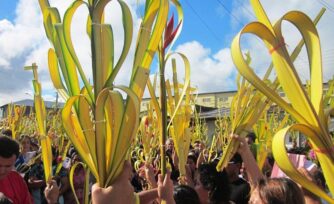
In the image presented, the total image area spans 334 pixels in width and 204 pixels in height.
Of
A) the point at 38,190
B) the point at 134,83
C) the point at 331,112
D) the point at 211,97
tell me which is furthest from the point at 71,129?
the point at 211,97

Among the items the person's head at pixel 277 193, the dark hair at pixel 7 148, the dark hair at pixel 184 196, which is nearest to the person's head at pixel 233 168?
the dark hair at pixel 184 196

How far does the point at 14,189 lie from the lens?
2750 millimetres

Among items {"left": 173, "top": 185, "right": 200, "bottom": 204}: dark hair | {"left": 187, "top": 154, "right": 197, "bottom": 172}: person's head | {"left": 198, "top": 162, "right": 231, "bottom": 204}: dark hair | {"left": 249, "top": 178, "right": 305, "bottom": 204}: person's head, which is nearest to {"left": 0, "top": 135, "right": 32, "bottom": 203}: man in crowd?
{"left": 173, "top": 185, "right": 200, "bottom": 204}: dark hair

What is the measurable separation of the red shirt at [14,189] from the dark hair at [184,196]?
4.02 ft

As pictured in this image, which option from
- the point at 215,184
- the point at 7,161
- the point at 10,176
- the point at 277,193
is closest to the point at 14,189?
the point at 10,176

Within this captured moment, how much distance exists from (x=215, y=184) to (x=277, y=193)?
1162 mm

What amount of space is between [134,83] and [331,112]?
72 cm

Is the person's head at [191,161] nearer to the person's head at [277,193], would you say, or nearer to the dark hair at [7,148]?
the dark hair at [7,148]

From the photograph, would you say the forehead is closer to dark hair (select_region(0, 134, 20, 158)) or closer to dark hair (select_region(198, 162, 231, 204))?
dark hair (select_region(0, 134, 20, 158))

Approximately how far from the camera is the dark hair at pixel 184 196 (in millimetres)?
2404

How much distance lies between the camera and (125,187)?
1.32 m

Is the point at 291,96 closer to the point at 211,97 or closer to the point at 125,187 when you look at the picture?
the point at 125,187

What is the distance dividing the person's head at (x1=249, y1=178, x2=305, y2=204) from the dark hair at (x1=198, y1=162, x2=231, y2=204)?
105 centimetres

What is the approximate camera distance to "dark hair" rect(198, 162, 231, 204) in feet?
9.07
